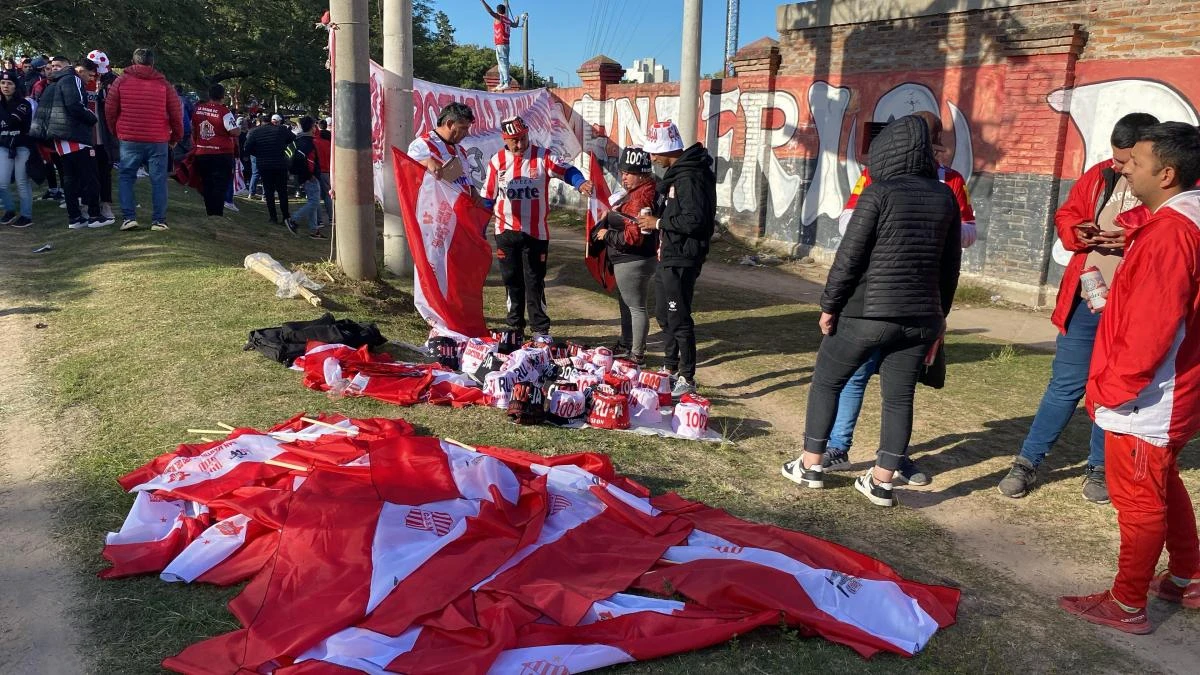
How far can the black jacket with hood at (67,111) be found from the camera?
9617 mm

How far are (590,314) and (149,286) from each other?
14.5 ft

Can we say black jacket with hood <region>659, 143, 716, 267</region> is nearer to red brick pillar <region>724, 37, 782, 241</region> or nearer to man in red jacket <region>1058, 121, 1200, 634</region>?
man in red jacket <region>1058, 121, 1200, 634</region>

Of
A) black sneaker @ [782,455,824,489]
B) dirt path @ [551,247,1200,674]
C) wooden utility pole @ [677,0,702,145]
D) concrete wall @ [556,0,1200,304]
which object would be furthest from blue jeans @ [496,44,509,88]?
black sneaker @ [782,455,824,489]

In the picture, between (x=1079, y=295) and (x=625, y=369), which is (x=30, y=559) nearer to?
(x=625, y=369)

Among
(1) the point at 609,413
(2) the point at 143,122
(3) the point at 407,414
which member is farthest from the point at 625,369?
(2) the point at 143,122

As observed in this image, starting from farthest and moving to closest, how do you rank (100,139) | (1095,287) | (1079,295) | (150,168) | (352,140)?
(100,139) < (150,168) < (352,140) < (1079,295) < (1095,287)

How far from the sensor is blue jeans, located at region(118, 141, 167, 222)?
9.78 metres

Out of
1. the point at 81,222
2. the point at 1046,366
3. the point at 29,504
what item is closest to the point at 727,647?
the point at 29,504

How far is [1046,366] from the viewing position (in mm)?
7820

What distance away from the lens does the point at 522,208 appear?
23.6 feet

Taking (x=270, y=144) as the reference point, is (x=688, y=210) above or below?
below

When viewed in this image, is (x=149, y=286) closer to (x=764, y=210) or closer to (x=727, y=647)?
(x=727, y=647)

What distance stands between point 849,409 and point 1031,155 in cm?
737

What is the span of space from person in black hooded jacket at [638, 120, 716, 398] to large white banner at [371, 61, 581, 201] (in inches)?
85.2
